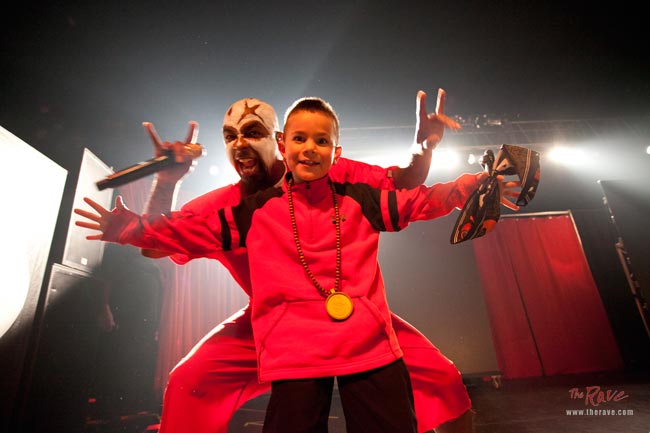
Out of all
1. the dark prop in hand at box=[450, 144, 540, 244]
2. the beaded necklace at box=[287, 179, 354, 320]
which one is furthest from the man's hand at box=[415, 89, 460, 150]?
the beaded necklace at box=[287, 179, 354, 320]

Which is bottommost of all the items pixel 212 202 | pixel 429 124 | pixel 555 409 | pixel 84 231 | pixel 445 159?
pixel 555 409

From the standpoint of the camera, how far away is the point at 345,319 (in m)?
1.05

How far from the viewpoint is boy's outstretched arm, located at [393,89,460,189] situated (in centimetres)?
151

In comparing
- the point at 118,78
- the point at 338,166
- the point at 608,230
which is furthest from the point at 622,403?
the point at 118,78

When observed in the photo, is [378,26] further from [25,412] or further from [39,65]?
[25,412]

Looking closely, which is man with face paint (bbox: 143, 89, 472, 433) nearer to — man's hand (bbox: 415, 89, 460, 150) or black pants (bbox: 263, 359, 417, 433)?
man's hand (bbox: 415, 89, 460, 150)

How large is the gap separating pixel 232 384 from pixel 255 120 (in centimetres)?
144

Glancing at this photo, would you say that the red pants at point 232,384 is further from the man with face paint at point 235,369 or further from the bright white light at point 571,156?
the bright white light at point 571,156

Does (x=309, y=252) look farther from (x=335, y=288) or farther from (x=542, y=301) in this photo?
(x=542, y=301)

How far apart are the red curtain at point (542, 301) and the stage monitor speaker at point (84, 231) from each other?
19.7ft

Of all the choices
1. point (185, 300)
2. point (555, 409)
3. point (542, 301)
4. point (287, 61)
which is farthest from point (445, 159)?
point (185, 300)

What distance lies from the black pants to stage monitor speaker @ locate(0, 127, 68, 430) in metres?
2.62

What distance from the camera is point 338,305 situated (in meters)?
1.07

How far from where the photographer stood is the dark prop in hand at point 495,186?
123cm
